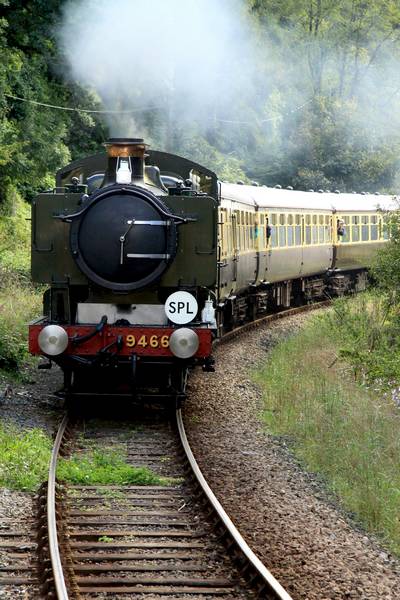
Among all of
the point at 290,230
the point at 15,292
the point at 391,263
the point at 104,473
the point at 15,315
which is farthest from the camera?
the point at 290,230

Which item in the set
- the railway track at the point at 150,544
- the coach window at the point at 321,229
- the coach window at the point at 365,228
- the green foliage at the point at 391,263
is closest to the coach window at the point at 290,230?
the coach window at the point at 321,229

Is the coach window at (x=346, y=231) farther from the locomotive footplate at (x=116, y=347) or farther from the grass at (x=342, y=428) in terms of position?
the locomotive footplate at (x=116, y=347)

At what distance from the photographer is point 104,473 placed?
29.5 ft

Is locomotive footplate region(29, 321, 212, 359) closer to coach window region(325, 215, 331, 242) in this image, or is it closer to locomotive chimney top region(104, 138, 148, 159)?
locomotive chimney top region(104, 138, 148, 159)

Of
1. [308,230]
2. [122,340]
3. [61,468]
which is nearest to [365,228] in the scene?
[308,230]

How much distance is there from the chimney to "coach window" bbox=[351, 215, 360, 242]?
17994 millimetres

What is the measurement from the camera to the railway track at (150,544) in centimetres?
621

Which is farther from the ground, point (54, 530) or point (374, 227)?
point (374, 227)

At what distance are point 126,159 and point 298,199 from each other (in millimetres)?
13625

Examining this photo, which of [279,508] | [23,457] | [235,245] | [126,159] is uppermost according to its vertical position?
[126,159]

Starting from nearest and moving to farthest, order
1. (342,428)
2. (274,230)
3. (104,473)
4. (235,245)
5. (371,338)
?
1. (104,473)
2. (342,428)
3. (371,338)
4. (235,245)
5. (274,230)

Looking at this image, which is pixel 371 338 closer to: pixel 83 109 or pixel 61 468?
pixel 61 468

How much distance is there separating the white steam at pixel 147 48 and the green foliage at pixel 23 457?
1454cm

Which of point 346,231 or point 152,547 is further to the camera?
point 346,231
